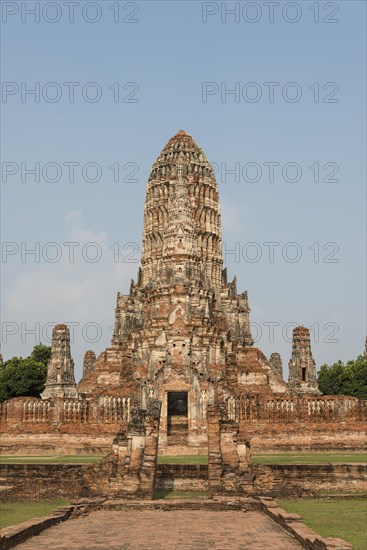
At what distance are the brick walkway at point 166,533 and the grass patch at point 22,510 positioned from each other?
4.66ft

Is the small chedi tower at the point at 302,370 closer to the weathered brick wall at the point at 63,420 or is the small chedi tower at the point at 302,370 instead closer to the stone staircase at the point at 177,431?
the stone staircase at the point at 177,431

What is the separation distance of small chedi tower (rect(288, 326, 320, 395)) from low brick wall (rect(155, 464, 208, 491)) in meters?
22.9

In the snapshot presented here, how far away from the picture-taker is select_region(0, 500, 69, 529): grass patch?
16067mm

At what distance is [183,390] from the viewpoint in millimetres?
35375

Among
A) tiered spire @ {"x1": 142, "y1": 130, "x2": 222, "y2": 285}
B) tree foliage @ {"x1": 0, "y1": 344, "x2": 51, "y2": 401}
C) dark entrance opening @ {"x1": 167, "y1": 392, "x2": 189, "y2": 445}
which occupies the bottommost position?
dark entrance opening @ {"x1": 167, "y1": 392, "x2": 189, "y2": 445}

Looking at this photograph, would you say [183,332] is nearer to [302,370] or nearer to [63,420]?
[63,420]

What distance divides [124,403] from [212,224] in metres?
22.8

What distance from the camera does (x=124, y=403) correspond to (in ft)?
123

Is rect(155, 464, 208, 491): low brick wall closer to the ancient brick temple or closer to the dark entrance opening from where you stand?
the ancient brick temple

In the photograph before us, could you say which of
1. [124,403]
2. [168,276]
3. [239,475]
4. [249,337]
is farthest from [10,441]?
[249,337]

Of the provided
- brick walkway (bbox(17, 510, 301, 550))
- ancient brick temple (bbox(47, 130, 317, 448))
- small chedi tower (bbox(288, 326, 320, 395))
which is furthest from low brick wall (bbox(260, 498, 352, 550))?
small chedi tower (bbox(288, 326, 320, 395))

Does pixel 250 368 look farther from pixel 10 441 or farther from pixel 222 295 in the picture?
→ pixel 10 441

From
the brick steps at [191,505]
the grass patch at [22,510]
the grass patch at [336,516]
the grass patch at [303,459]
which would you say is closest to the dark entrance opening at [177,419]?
the grass patch at [303,459]

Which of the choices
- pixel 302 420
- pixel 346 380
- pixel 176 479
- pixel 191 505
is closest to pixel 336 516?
pixel 191 505
